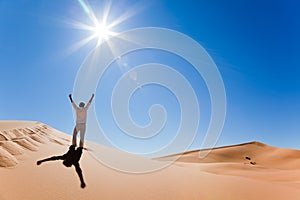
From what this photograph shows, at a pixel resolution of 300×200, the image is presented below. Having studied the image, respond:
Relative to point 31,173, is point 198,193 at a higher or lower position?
higher

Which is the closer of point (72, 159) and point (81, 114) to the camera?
point (81, 114)

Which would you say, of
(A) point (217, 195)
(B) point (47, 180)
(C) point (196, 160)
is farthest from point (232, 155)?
(B) point (47, 180)

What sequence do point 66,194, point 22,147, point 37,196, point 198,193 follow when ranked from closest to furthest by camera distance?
1. point 37,196
2. point 66,194
3. point 198,193
4. point 22,147

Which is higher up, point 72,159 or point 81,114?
point 81,114

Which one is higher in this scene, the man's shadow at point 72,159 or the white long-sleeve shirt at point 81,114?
the white long-sleeve shirt at point 81,114

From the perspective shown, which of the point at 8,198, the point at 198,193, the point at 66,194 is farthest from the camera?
the point at 198,193

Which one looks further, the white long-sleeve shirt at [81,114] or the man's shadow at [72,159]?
the white long-sleeve shirt at [81,114]

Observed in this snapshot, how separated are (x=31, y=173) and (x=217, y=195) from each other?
4002mm

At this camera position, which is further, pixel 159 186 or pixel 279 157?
pixel 279 157

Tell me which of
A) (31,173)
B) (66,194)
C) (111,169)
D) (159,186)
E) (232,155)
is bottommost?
(66,194)

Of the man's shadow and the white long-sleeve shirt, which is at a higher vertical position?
the white long-sleeve shirt

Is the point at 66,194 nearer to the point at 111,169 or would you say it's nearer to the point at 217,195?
the point at 111,169

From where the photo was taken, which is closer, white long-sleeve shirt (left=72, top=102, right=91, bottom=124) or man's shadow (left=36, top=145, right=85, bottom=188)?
man's shadow (left=36, top=145, right=85, bottom=188)

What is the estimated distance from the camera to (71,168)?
5176 millimetres
